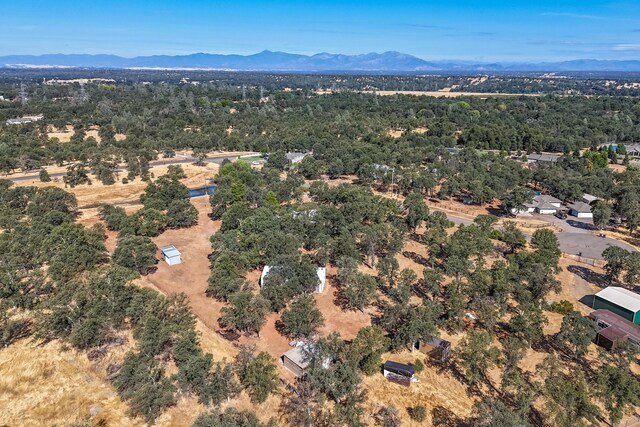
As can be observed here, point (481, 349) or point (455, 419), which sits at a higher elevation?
point (481, 349)

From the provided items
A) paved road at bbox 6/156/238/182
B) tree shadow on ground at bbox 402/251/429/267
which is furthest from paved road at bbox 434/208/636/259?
paved road at bbox 6/156/238/182

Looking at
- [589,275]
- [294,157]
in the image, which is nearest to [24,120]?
[294,157]

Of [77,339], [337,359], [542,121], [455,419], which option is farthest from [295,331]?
[542,121]

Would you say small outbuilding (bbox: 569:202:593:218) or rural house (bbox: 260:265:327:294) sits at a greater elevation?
rural house (bbox: 260:265:327:294)

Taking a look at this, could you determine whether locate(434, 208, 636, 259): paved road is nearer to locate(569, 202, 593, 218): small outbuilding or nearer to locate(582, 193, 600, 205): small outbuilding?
locate(569, 202, 593, 218): small outbuilding

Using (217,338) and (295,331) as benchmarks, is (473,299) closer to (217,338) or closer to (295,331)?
(295,331)

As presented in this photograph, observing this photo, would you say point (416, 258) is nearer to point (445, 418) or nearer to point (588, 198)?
point (445, 418)
